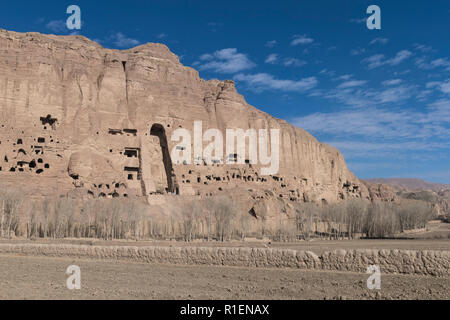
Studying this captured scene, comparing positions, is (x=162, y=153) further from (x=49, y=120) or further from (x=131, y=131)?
(x=49, y=120)

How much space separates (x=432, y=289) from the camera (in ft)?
41.9

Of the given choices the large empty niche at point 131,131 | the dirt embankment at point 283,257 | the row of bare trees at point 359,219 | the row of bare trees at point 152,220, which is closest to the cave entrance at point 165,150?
the large empty niche at point 131,131

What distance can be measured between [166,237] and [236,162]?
36.7m

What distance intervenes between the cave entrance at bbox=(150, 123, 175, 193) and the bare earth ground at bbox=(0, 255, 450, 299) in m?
53.4

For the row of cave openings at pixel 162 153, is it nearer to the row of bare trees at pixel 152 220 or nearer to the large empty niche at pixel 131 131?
the large empty niche at pixel 131 131

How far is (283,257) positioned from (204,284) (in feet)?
15.4

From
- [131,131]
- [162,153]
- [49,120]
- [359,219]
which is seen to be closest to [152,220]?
[131,131]

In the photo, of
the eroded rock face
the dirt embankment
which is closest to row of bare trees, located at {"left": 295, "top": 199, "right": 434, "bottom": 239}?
the eroded rock face

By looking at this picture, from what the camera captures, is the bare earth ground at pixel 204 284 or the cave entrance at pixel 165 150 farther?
the cave entrance at pixel 165 150

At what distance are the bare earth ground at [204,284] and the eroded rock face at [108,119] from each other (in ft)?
136

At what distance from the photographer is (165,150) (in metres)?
74.8

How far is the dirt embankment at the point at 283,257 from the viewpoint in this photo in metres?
15.1
